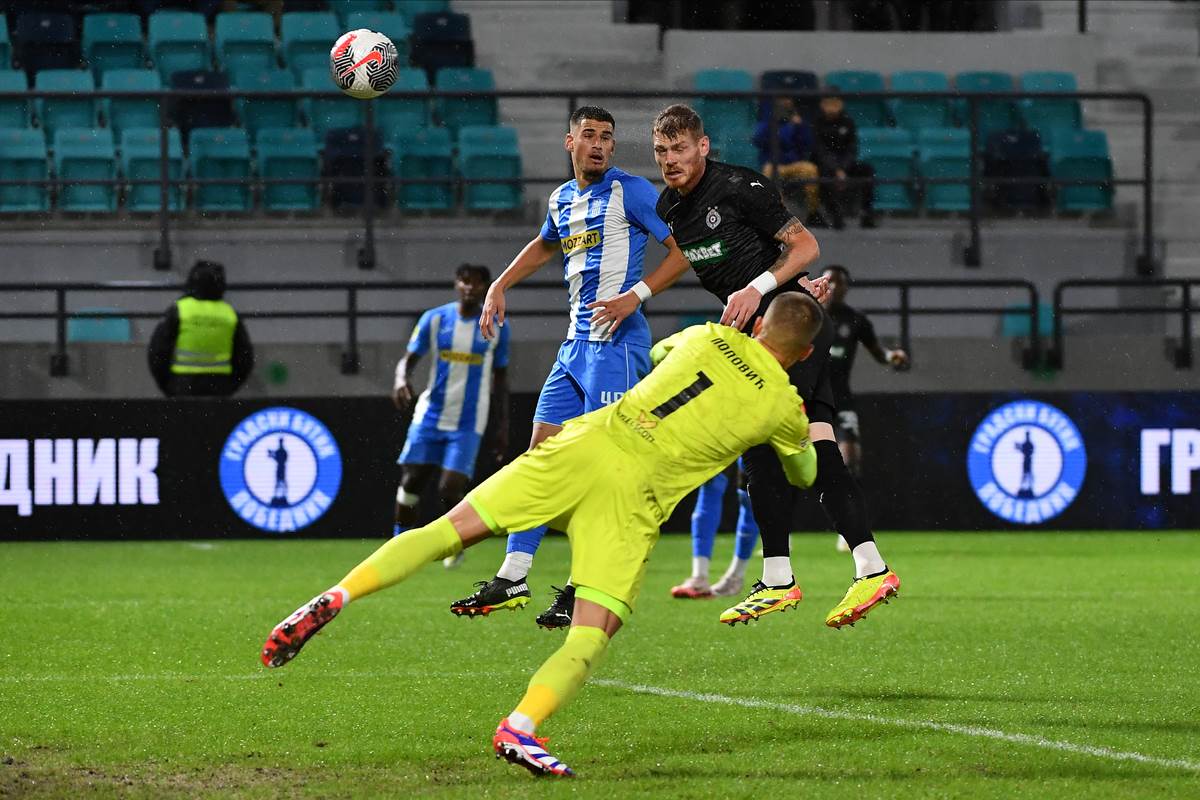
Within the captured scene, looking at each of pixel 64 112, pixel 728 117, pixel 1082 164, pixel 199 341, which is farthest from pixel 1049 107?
pixel 64 112

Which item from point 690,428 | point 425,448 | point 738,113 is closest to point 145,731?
point 690,428

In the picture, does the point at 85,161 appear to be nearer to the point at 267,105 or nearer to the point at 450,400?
the point at 267,105

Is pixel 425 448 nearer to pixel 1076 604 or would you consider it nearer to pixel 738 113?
pixel 1076 604

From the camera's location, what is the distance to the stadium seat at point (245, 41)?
1895 centimetres

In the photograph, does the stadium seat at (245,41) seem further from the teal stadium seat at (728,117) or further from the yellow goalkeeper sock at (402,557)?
the yellow goalkeeper sock at (402,557)

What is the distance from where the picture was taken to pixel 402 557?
550 cm

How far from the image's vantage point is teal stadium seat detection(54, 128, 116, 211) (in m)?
17.2

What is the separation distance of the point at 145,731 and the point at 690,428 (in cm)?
207

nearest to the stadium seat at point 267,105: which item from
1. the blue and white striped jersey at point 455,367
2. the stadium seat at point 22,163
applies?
the stadium seat at point 22,163

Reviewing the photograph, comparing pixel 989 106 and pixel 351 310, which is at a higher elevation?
pixel 989 106

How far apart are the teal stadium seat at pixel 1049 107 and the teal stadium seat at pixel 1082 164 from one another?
11.8 inches

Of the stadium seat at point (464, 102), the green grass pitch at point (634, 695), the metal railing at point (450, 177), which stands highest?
the stadium seat at point (464, 102)

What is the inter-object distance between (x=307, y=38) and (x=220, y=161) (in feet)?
7.82

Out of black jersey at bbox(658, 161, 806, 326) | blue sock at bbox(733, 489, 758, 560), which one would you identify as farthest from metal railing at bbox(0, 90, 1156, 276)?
black jersey at bbox(658, 161, 806, 326)
